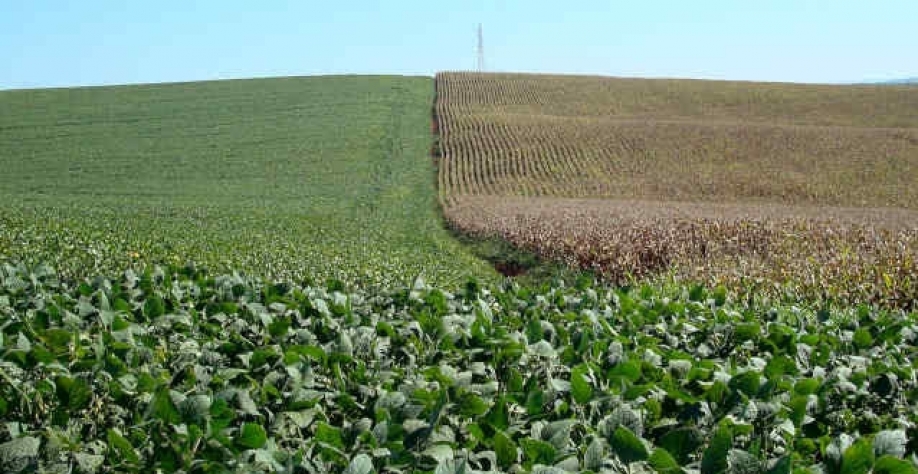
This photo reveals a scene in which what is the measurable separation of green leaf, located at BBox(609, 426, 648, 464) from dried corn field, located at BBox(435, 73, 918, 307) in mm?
10808

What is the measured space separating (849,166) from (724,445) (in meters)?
44.4

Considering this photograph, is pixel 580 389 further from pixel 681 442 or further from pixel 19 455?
pixel 19 455

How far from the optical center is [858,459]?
7.96 feet

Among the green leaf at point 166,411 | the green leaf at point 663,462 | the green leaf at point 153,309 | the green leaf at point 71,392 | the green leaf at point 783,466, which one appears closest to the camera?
the green leaf at point 783,466

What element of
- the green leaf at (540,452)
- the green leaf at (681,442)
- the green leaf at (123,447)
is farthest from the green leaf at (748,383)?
the green leaf at (123,447)

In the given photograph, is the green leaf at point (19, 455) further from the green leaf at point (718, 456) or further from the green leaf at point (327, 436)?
the green leaf at point (718, 456)

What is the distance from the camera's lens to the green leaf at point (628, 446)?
95.8 inches

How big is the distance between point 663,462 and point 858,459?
60cm

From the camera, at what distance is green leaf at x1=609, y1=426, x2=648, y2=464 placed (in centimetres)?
243

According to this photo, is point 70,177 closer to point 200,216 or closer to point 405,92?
point 200,216

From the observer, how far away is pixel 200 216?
86.0ft

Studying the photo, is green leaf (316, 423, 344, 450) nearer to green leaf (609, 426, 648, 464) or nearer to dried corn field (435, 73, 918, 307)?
green leaf (609, 426, 648, 464)

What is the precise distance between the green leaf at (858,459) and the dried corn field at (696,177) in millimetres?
10571

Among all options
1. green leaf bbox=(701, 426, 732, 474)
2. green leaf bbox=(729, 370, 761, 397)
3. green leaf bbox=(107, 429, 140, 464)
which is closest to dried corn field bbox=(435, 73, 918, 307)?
green leaf bbox=(729, 370, 761, 397)
